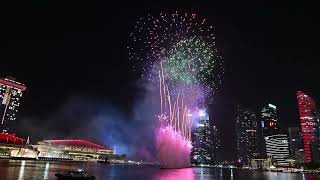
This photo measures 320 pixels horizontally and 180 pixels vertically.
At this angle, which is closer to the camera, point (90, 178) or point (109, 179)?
point (90, 178)

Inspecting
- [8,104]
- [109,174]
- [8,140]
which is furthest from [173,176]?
[8,104]

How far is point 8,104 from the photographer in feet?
623

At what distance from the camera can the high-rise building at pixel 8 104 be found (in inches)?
7392

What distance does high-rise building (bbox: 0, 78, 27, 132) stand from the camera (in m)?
188

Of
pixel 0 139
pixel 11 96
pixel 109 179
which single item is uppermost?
pixel 11 96

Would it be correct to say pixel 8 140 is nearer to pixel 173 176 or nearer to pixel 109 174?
pixel 109 174

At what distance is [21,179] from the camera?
52.8 metres

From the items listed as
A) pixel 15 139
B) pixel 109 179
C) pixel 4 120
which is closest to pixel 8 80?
pixel 4 120

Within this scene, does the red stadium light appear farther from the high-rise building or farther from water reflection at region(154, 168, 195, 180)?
water reflection at region(154, 168, 195, 180)

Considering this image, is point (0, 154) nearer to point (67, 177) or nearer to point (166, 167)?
point (166, 167)

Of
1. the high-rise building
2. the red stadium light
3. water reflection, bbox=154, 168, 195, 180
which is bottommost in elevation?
water reflection, bbox=154, 168, 195, 180

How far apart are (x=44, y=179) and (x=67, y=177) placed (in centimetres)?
577

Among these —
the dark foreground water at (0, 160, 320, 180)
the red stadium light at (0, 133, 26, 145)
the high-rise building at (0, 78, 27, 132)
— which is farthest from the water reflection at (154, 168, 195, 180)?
the high-rise building at (0, 78, 27, 132)

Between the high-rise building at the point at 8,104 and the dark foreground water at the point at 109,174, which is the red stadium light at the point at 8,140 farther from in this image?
the dark foreground water at the point at 109,174
